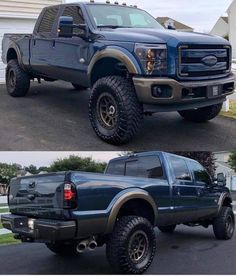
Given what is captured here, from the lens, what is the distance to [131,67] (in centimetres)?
643

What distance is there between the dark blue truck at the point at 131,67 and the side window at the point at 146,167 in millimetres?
404

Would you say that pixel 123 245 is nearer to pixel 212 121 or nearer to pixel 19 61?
pixel 212 121

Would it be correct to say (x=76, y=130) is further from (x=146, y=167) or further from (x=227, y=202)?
(x=227, y=202)

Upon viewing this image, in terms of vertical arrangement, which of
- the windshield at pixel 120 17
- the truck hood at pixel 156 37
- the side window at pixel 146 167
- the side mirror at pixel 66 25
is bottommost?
the side window at pixel 146 167

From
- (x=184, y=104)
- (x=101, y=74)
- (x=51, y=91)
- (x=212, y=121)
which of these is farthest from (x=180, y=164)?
(x=51, y=91)

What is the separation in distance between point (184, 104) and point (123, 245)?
2.44 metres

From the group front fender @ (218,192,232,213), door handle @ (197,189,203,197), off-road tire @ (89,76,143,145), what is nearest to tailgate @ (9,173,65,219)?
off-road tire @ (89,76,143,145)

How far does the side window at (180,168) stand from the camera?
6684mm

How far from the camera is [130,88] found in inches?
260

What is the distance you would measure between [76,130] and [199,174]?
7.59 ft

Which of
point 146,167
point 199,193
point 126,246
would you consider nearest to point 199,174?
point 199,193

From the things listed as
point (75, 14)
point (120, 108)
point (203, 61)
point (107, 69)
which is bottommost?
point (120, 108)

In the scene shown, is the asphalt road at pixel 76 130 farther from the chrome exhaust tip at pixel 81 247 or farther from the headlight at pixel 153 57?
the chrome exhaust tip at pixel 81 247

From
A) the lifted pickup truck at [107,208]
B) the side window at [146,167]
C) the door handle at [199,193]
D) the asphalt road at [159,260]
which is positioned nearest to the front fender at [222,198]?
the asphalt road at [159,260]
